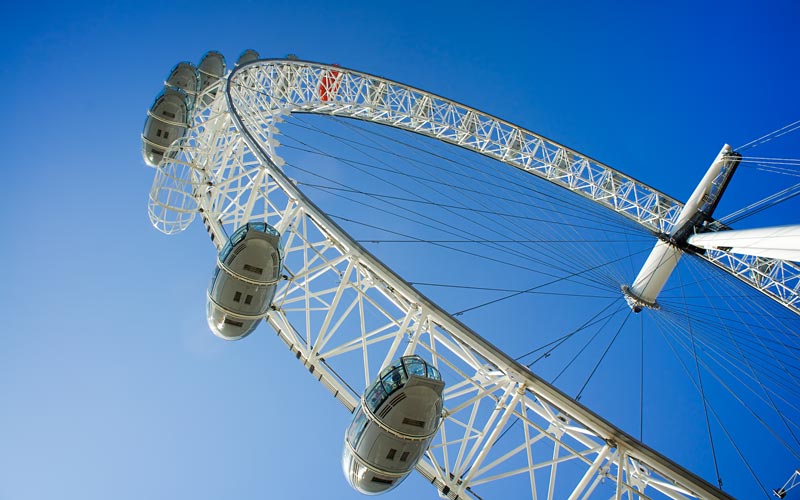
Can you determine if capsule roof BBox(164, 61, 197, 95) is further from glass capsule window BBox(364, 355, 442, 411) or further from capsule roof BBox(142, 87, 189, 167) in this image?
glass capsule window BBox(364, 355, 442, 411)

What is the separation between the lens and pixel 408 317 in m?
10.1

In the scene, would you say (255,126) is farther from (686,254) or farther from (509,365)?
(686,254)

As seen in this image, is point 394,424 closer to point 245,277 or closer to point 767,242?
point 245,277

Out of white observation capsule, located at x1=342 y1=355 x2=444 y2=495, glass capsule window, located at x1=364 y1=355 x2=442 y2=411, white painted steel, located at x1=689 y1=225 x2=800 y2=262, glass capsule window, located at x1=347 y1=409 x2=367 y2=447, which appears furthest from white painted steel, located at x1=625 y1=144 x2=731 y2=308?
glass capsule window, located at x1=347 y1=409 x2=367 y2=447

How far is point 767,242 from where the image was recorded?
40.0 ft

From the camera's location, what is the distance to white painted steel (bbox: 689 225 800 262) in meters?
11.1

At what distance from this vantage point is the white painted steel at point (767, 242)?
436 inches

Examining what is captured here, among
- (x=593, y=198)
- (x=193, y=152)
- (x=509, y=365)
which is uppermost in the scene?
(x=593, y=198)

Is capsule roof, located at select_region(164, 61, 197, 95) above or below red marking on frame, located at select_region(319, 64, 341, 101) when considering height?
below

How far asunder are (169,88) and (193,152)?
8.39ft

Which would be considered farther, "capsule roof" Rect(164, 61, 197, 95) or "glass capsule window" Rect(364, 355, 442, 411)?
"capsule roof" Rect(164, 61, 197, 95)

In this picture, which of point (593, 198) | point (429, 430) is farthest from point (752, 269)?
point (429, 430)

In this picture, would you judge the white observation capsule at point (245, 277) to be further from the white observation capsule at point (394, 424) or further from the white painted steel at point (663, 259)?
the white painted steel at point (663, 259)

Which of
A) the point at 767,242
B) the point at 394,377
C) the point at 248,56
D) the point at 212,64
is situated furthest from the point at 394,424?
the point at 248,56
